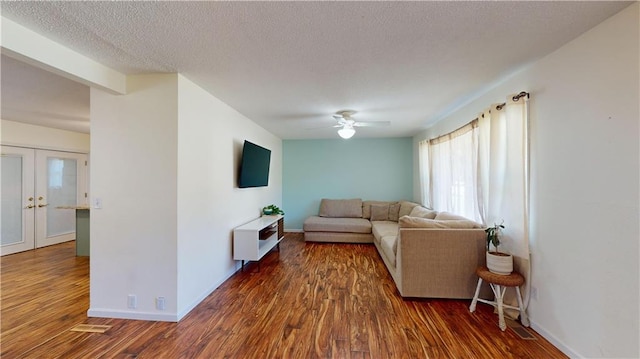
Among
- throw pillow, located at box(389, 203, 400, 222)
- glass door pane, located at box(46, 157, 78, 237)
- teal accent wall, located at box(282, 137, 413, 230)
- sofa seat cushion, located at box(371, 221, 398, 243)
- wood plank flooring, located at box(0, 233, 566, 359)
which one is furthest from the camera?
teal accent wall, located at box(282, 137, 413, 230)

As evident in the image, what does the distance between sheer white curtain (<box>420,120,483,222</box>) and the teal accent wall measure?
3.48 ft

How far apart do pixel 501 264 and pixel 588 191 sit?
96 centimetres

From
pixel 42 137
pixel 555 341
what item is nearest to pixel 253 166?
pixel 555 341

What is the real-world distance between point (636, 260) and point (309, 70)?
2622mm

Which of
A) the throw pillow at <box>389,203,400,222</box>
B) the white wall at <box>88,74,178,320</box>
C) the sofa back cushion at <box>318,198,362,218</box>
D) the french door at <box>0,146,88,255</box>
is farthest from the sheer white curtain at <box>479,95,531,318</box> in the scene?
the french door at <box>0,146,88,255</box>

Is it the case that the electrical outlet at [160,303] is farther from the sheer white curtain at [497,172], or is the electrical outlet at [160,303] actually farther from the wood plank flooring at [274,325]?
the sheer white curtain at [497,172]

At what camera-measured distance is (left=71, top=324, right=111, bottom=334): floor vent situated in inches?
88.7

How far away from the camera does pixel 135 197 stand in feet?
8.06

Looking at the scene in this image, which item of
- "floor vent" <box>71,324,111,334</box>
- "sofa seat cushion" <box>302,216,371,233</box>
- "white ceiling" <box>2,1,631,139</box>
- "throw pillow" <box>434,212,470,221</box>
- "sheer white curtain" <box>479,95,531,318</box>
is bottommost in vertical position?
"floor vent" <box>71,324,111,334</box>

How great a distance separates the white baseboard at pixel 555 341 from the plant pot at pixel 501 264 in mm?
465

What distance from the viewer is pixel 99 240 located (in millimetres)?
2492

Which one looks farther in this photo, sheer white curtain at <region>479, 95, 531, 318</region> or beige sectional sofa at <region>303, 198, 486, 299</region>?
beige sectional sofa at <region>303, 198, 486, 299</region>

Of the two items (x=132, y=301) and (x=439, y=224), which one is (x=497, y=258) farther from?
(x=132, y=301)

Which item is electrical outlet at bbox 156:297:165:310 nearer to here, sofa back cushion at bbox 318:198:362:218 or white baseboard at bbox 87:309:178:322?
white baseboard at bbox 87:309:178:322
